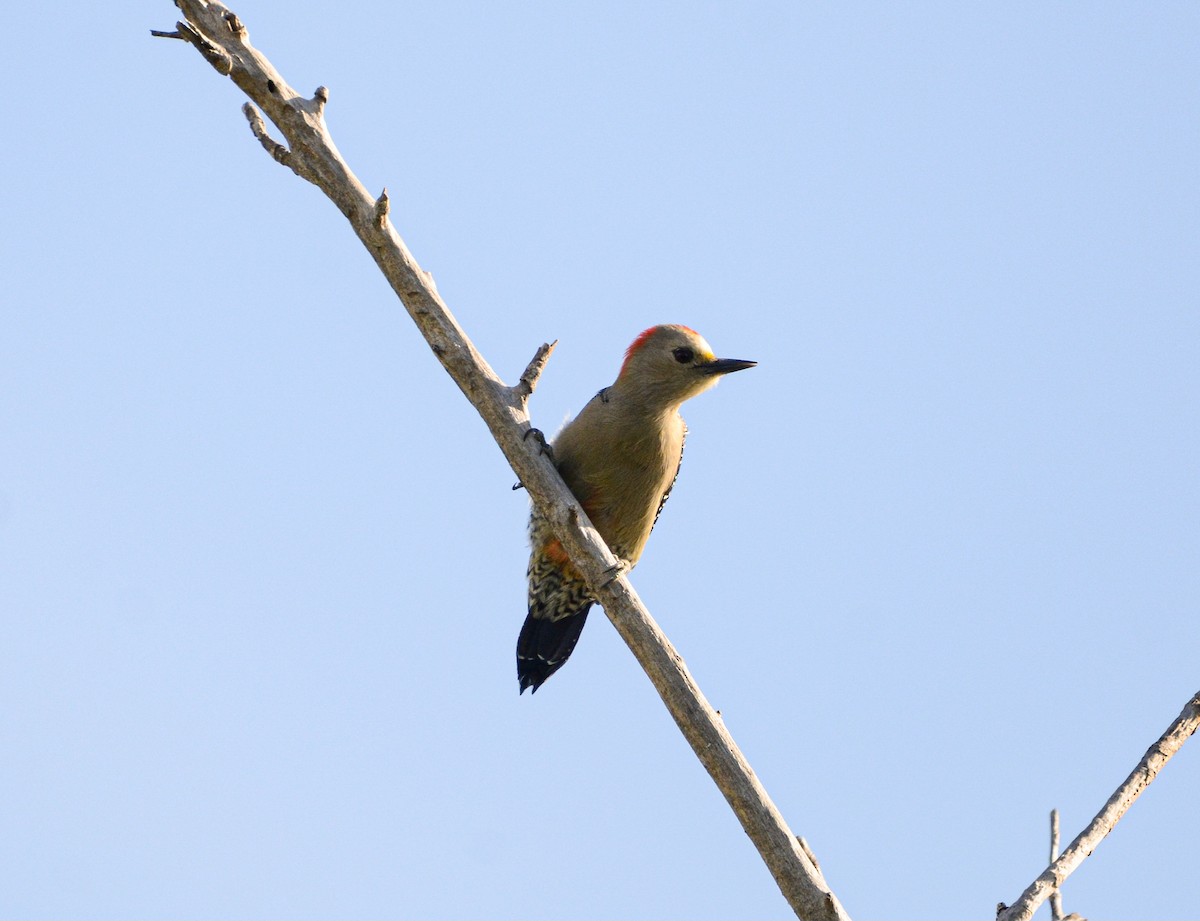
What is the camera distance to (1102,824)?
554 cm

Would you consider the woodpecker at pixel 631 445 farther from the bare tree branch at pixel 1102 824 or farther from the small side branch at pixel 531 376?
the bare tree branch at pixel 1102 824

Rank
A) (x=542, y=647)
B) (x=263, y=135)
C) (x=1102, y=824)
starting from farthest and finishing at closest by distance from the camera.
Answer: (x=542, y=647)
(x=263, y=135)
(x=1102, y=824)

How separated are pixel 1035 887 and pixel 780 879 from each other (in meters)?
1.07

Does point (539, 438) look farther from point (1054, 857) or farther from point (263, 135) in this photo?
point (1054, 857)

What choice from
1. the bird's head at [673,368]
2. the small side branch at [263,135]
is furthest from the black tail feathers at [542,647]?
the small side branch at [263,135]

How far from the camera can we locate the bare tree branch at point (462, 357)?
5973mm

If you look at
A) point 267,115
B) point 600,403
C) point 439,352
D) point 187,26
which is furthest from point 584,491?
point 187,26

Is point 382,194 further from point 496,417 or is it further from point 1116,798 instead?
point 1116,798

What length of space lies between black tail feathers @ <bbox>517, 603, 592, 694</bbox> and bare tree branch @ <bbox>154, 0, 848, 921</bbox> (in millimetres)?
2004

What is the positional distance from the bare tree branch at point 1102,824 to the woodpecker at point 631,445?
10.5ft

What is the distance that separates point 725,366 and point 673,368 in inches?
12.4

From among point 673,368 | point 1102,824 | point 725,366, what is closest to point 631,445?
point 673,368

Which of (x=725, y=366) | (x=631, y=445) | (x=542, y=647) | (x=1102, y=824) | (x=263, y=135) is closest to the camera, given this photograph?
(x=1102, y=824)

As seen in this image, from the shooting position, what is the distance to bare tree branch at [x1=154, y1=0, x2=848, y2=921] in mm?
5973
